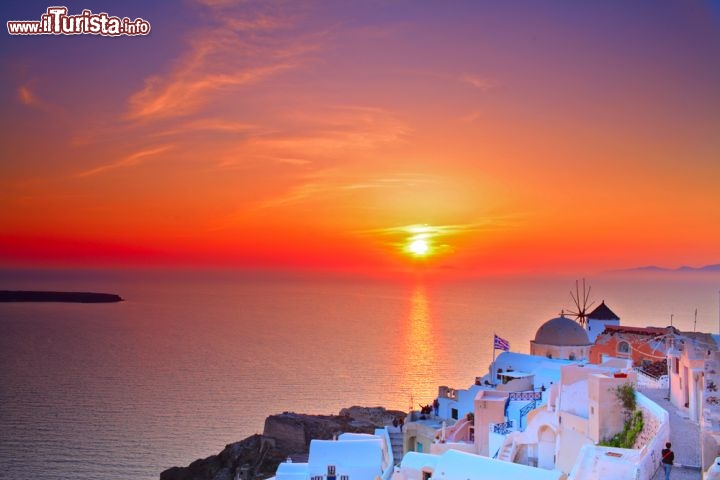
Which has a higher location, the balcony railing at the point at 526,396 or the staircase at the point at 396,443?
the balcony railing at the point at 526,396

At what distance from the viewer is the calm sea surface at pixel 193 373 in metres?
47.8

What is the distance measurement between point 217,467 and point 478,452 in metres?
21.4

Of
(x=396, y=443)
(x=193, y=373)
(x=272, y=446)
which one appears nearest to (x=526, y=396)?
(x=396, y=443)

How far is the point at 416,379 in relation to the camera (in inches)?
2992

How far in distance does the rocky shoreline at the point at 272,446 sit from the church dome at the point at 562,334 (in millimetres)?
13362

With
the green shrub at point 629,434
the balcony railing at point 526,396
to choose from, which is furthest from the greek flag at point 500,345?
the green shrub at point 629,434

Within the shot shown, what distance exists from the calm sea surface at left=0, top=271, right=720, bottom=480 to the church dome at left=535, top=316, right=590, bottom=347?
1011 inches

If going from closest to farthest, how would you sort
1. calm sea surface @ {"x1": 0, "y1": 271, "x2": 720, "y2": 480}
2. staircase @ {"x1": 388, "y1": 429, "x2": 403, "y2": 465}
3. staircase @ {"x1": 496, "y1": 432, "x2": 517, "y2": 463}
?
staircase @ {"x1": 496, "y1": 432, "x2": 517, "y2": 463} < staircase @ {"x1": 388, "y1": 429, "x2": 403, "y2": 465} < calm sea surface @ {"x1": 0, "y1": 271, "x2": 720, "y2": 480}

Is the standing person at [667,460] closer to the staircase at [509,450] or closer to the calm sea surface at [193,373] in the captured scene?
the staircase at [509,450]

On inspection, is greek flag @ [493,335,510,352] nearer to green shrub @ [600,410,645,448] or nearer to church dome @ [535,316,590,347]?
church dome @ [535,316,590,347]

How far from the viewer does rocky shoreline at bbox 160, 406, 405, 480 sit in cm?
3816

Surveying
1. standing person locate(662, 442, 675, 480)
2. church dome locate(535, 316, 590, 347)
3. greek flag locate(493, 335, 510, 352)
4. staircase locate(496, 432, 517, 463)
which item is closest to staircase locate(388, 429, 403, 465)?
greek flag locate(493, 335, 510, 352)

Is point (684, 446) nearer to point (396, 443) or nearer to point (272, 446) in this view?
point (396, 443)

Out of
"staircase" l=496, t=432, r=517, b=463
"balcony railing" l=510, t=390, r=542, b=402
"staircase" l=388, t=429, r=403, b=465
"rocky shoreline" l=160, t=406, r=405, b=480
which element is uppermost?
"balcony railing" l=510, t=390, r=542, b=402
